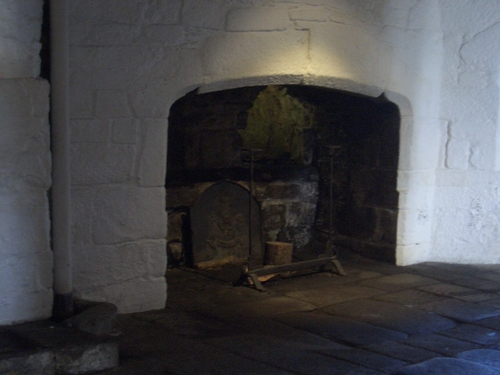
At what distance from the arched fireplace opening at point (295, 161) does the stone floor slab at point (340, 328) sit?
146 centimetres

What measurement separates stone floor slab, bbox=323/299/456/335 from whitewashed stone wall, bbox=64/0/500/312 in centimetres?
107

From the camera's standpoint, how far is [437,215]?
5.02m

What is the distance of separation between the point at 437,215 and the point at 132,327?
2.71 metres

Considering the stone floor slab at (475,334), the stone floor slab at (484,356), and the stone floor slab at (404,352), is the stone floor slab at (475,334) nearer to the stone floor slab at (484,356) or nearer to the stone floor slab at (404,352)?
the stone floor slab at (484,356)

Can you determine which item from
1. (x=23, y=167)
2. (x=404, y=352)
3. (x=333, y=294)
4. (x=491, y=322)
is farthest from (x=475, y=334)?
(x=23, y=167)

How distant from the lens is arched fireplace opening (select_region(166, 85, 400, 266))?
4.84 m

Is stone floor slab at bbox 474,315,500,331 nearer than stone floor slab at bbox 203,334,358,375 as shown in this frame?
No

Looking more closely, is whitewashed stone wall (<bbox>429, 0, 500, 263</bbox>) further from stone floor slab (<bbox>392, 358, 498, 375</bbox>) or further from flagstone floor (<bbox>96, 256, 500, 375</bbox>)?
stone floor slab (<bbox>392, 358, 498, 375</bbox>)

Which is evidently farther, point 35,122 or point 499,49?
point 499,49

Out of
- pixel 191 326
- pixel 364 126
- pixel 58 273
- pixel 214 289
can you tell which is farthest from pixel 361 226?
pixel 58 273

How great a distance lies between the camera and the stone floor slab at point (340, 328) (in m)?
3.24

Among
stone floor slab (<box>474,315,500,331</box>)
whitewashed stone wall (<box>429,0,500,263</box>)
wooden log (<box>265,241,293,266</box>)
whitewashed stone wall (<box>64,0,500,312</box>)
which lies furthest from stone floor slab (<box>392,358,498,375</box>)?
whitewashed stone wall (<box>429,0,500,263</box>)

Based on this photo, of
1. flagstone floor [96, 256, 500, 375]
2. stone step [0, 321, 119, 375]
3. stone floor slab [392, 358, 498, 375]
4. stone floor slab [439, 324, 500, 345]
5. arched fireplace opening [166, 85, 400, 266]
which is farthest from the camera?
arched fireplace opening [166, 85, 400, 266]

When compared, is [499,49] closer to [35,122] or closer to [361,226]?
[361,226]
